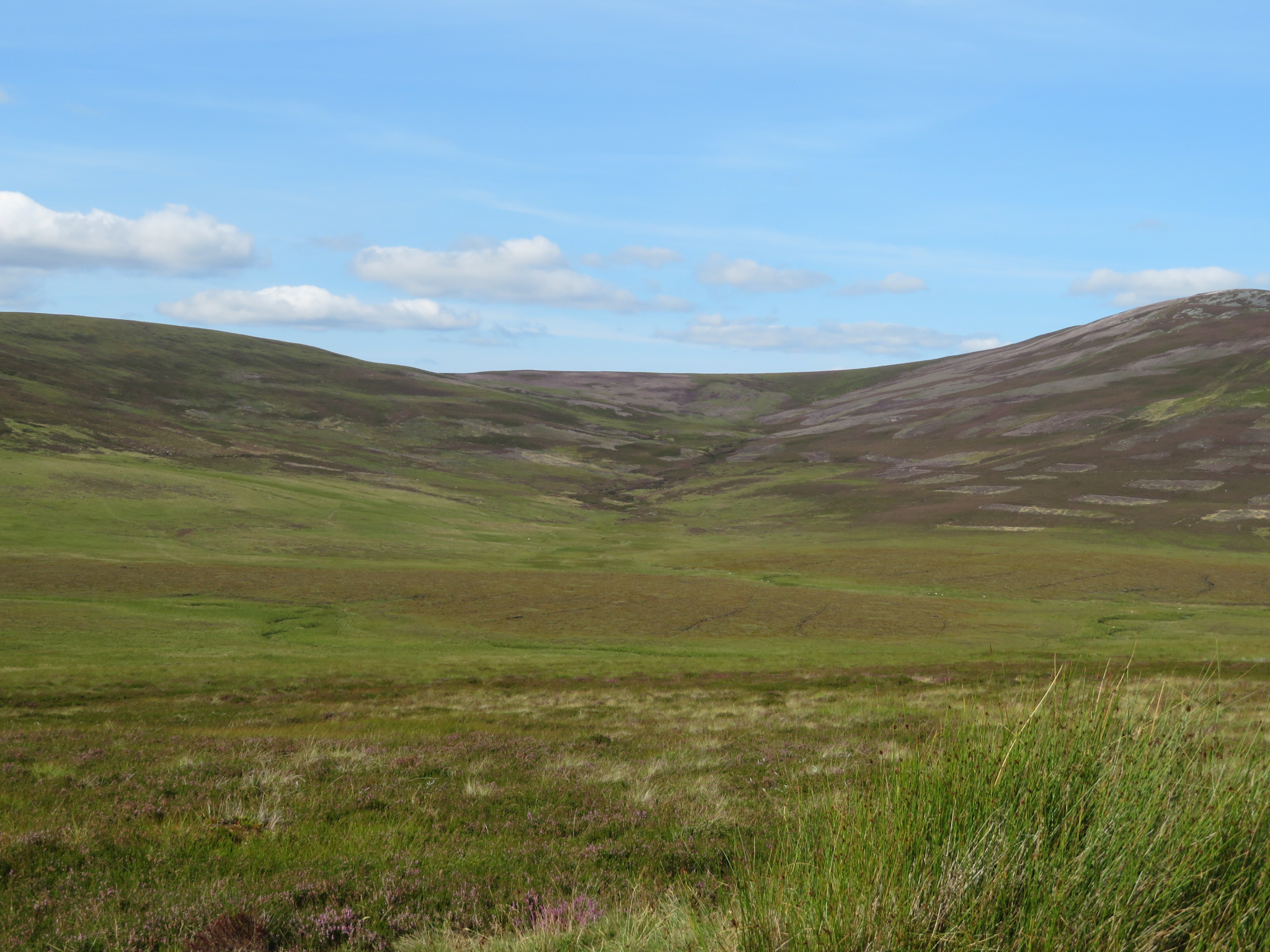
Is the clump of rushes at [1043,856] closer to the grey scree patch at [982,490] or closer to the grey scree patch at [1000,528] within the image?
the grey scree patch at [1000,528]

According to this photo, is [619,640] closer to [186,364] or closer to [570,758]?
[570,758]

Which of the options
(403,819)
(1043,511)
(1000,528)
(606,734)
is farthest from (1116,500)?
(403,819)

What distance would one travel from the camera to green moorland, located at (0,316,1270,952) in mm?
4648

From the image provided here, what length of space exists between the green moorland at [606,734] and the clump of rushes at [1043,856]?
3cm

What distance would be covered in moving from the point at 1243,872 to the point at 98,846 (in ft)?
33.2

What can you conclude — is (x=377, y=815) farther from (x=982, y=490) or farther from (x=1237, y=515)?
(x=982, y=490)

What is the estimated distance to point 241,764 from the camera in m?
13.9

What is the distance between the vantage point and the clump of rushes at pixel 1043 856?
13.6ft

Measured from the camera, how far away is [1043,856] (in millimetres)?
4598

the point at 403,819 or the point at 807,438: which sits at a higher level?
the point at 807,438

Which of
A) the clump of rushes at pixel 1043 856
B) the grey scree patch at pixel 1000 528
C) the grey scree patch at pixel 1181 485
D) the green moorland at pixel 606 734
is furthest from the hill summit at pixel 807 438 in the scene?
the clump of rushes at pixel 1043 856

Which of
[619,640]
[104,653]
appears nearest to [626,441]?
[619,640]

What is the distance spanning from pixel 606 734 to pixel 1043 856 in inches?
637

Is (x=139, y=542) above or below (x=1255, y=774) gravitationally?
below
